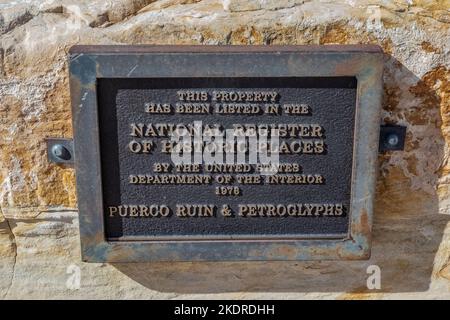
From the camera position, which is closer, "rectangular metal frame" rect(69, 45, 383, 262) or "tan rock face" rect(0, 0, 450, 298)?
"rectangular metal frame" rect(69, 45, 383, 262)

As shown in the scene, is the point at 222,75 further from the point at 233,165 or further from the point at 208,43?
the point at 233,165

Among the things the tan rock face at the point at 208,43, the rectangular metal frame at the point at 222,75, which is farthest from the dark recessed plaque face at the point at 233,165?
the tan rock face at the point at 208,43

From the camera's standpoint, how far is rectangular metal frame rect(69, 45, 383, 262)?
5.40 feet

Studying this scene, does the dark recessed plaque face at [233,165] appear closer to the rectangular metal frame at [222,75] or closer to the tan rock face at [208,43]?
the rectangular metal frame at [222,75]

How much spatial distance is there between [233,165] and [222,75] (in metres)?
0.29

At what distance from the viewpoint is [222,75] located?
167cm

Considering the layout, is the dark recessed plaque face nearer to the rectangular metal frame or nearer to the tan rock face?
the rectangular metal frame

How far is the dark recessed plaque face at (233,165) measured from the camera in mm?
1713

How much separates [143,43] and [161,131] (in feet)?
0.90

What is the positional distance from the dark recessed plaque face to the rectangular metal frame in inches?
1.5

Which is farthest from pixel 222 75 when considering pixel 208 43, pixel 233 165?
pixel 233 165

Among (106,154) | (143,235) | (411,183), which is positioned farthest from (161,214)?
(411,183)

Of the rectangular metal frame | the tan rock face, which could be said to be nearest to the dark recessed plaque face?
the rectangular metal frame

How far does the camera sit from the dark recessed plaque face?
1713 mm
